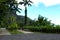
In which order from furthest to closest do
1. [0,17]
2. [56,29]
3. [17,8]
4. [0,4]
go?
[17,8], [0,17], [0,4], [56,29]

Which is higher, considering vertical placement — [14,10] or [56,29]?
[14,10]

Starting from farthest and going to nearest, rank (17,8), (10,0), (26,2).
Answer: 1. (26,2)
2. (17,8)
3. (10,0)

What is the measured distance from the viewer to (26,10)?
229 ft

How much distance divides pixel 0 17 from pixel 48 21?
13.0 m

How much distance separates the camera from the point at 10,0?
49.1 metres

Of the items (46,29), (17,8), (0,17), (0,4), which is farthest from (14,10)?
(46,29)

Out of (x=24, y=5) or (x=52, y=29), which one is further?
(x=24, y=5)

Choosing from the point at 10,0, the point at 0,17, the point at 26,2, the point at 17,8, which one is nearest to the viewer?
the point at 0,17

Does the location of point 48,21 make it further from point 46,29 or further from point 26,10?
point 26,10

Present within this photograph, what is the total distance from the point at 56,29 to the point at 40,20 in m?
17.5

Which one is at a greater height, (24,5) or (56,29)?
(24,5)

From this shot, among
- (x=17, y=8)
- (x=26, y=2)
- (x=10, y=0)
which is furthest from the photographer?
(x=26, y=2)

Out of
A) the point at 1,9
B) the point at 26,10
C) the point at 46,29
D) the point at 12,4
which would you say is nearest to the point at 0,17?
the point at 1,9

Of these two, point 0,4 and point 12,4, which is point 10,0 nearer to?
point 12,4
